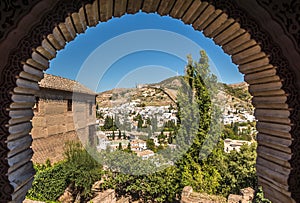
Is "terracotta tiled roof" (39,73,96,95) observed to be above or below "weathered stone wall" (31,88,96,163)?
above

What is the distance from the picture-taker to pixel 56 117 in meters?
12.4

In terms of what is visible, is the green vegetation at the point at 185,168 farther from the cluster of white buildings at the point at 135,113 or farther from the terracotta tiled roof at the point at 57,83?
the cluster of white buildings at the point at 135,113

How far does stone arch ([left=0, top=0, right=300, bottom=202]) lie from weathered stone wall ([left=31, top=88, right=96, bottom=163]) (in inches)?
400

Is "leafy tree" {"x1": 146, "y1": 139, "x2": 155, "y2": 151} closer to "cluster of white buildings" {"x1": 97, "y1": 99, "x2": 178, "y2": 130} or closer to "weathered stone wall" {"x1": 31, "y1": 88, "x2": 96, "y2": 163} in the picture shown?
"cluster of white buildings" {"x1": 97, "y1": 99, "x2": 178, "y2": 130}

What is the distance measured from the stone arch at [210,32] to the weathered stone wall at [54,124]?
10.2 m

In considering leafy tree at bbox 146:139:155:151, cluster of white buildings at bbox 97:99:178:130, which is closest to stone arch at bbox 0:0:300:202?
leafy tree at bbox 146:139:155:151

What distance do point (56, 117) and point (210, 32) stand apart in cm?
1217

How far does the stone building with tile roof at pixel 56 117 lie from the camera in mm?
10961

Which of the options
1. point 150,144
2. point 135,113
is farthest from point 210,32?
point 135,113

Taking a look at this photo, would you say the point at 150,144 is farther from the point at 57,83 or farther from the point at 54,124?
the point at 57,83

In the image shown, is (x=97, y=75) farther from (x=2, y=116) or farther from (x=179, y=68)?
(x=2, y=116)

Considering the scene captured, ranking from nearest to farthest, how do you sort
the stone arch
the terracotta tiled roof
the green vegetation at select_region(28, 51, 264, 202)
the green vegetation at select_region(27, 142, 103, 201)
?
the stone arch < the green vegetation at select_region(27, 142, 103, 201) < the green vegetation at select_region(28, 51, 264, 202) < the terracotta tiled roof

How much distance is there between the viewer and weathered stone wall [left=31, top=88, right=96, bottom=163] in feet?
35.9

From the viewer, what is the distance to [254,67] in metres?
1.69
